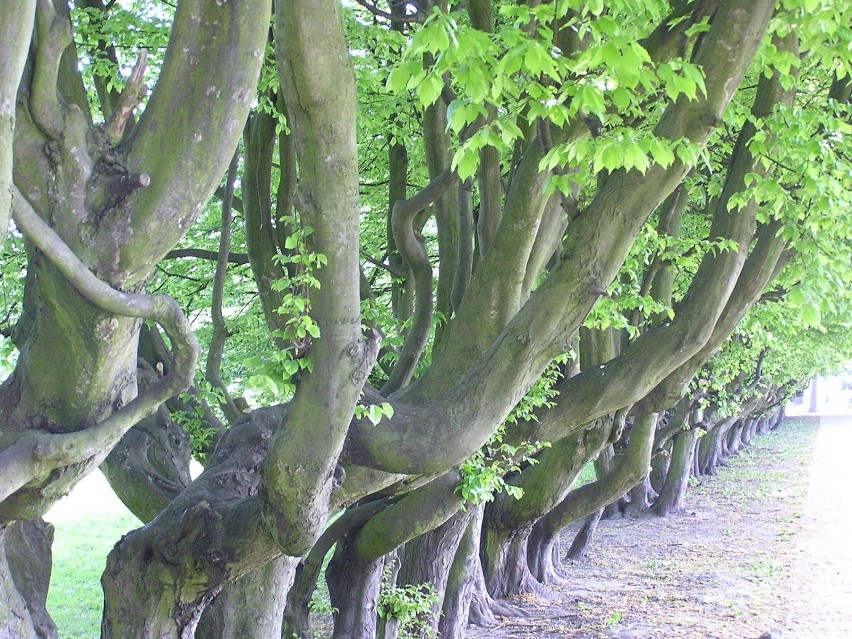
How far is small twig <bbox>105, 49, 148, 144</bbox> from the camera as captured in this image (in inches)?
154

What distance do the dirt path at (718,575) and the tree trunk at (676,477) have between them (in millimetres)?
468

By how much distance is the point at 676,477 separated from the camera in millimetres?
Answer: 21188

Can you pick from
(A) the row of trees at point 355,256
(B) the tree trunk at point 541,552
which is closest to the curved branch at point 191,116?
(A) the row of trees at point 355,256

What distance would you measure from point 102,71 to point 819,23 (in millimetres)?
5767

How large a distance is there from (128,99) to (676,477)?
19.4 m

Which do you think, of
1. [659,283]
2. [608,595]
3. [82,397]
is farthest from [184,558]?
[608,595]

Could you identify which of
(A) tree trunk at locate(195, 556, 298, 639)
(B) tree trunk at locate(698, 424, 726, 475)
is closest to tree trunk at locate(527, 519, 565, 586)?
(A) tree trunk at locate(195, 556, 298, 639)

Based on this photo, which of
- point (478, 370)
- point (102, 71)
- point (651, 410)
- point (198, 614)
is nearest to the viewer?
point (478, 370)

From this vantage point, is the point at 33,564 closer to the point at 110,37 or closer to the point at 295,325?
the point at 295,325

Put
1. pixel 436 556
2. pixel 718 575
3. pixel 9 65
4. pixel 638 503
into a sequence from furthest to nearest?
pixel 638 503 → pixel 718 575 → pixel 436 556 → pixel 9 65

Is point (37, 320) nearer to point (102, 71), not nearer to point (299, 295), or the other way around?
point (299, 295)

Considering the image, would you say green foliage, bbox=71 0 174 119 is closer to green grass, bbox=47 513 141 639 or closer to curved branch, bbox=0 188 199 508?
curved branch, bbox=0 188 199 508

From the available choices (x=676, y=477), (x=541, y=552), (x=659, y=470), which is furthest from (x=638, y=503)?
(x=541, y=552)

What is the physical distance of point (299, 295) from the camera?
4586mm
